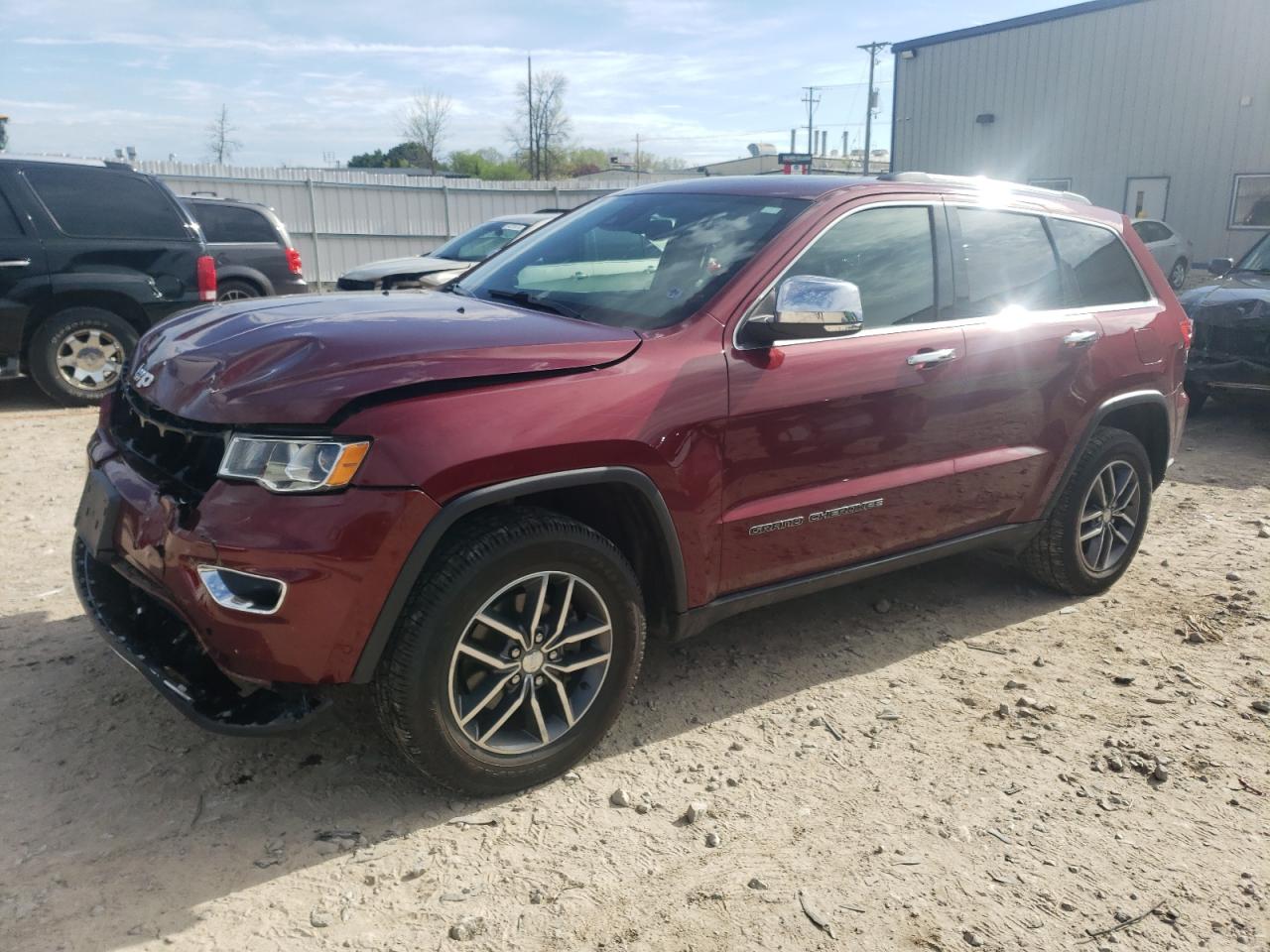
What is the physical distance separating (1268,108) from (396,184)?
707 inches

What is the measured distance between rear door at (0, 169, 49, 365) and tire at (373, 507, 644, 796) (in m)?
6.92

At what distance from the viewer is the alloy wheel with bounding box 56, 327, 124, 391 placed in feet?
27.5

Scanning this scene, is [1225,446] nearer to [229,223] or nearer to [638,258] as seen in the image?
[638,258]

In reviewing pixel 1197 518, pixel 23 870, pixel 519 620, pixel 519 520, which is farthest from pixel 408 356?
pixel 1197 518

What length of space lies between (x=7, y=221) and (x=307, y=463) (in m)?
7.05

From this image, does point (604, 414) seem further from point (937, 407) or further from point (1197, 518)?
point (1197, 518)

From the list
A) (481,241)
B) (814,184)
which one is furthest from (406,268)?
(814,184)

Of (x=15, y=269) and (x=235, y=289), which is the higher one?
(x=15, y=269)

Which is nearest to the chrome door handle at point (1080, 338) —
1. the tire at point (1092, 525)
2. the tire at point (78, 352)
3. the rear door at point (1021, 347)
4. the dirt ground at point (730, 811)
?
the rear door at point (1021, 347)

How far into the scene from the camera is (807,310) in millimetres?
3248

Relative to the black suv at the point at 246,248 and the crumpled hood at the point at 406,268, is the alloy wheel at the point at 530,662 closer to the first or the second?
the crumpled hood at the point at 406,268

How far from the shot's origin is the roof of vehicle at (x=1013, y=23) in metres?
23.2

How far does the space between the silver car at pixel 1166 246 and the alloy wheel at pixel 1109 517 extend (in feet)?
51.5

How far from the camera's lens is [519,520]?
289cm
